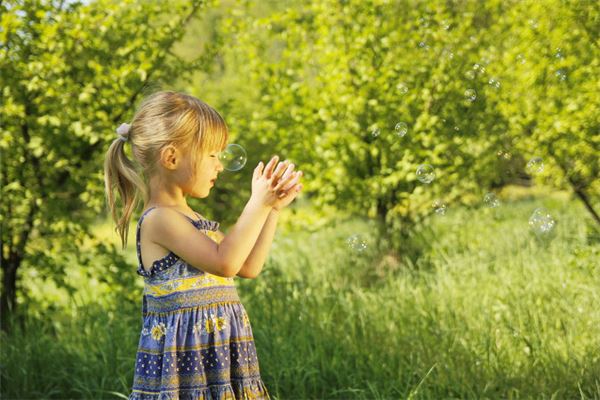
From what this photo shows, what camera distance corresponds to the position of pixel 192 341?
7.48ft

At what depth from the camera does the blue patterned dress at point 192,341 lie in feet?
7.46

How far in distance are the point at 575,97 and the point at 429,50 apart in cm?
125

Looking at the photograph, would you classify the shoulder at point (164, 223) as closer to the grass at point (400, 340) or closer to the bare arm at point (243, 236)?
the bare arm at point (243, 236)

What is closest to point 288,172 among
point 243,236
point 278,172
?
point 278,172

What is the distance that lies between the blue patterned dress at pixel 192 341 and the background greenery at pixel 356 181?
4.19 ft

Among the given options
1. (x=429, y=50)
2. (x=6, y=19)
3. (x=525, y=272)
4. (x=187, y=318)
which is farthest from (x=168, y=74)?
(x=187, y=318)

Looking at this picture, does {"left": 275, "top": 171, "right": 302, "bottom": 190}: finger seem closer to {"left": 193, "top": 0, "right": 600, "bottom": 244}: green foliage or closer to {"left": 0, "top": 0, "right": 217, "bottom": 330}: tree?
{"left": 0, "top": 0, "right": 217, "bottom": 330}: tree

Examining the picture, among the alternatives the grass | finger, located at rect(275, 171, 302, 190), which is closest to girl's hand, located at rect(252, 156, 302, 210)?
finger, located at rect(275, 171, 302, 190)

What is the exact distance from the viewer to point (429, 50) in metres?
5.57

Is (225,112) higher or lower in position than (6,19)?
lower

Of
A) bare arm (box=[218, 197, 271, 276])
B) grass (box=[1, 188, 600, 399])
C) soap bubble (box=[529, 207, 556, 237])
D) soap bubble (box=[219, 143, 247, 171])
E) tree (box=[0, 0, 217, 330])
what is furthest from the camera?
tree (box=[0, 0, 217, 330])

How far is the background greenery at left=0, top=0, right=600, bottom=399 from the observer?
3855 mm

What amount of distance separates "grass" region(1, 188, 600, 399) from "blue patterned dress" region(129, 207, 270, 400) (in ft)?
3.81

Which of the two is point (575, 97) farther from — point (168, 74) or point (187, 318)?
point (187, 318)
